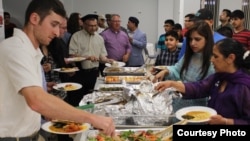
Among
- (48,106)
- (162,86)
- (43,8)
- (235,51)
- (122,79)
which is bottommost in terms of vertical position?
(122,79)

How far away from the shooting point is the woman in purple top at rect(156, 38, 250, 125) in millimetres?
1327

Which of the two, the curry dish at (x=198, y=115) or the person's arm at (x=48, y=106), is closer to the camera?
the person's arm at (x=48, y=106)

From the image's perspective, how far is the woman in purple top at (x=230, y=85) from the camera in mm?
1327

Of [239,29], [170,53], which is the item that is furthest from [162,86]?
[239,29]

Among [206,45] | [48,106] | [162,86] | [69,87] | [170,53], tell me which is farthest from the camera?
[170,53]

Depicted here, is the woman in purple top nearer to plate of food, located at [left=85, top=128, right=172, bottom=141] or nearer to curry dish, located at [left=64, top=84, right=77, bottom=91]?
plate of food, located at [left=85, top=128, right=172, bottom=141]

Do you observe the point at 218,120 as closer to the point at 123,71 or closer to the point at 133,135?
the point at 133,135

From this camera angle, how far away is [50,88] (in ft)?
7.16

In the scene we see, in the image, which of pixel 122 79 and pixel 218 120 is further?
pixel 122 79

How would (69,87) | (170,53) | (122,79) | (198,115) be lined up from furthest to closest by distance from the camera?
(170,53) < (122,79) < (69,87) < (198,115)

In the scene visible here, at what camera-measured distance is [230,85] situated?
1.40 metres

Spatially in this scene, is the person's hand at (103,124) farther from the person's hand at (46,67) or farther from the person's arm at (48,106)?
the person's hand at (46,67)

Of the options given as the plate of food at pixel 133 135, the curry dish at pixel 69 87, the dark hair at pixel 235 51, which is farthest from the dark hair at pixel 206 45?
the curry dish at pixel 69 87

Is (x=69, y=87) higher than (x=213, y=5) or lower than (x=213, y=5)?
lower
